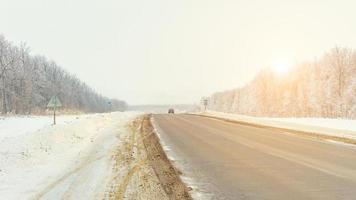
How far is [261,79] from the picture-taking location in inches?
5817

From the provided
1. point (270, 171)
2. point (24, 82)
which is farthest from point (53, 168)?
point (24, 82)

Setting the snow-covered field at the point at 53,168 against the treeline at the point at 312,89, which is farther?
the treeline at the point at 312,89

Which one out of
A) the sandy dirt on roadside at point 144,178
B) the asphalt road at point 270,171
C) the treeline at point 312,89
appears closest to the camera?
the sandy dirt on roadside at point 144,178

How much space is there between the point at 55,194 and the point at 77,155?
6.51 metres

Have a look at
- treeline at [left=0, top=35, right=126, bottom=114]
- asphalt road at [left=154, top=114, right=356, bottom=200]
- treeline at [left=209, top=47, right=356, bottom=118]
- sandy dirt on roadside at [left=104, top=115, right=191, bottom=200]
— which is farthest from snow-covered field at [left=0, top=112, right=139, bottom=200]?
treeline at [left=209, top=47, right=356, bottom=118]

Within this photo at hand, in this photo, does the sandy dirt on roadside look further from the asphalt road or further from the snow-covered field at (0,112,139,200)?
the asphalt road

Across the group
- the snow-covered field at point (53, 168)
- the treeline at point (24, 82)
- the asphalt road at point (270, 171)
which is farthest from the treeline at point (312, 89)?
the snow-covered field at point (53, 168)

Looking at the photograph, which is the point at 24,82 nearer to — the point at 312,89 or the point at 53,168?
the point at 312,89

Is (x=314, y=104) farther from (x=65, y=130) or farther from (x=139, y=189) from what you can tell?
(x=139, y=189)

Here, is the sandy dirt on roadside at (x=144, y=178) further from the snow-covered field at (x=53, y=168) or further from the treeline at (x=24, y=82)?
the treeline at (x=24, y=82)

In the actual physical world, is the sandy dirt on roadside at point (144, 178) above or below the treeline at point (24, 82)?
below

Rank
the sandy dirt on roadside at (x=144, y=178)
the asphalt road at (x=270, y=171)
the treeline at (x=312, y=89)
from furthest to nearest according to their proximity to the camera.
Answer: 1. the treeline at (x=312, y=89)
2. the asphalt road at (x=270, y=171)
3. the sandy dirt on roadside at (x=144, y=178)

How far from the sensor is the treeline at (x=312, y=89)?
84.4 m

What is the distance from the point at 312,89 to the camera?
327ft
